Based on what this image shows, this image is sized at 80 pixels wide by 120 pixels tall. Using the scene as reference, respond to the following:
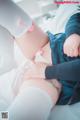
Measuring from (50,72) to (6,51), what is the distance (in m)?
0.12

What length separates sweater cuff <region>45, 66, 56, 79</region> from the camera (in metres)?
0.51

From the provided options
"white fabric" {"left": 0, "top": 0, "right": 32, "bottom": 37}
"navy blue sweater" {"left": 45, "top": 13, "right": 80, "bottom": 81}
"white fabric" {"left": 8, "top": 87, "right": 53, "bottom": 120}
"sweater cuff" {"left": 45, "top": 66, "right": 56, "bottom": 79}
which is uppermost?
"white fabric" {"left": 0, "top": 0, "right": 32, "bottom": 37}

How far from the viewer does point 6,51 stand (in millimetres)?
569

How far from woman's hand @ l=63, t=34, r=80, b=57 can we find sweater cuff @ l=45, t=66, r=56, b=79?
0.04 metres

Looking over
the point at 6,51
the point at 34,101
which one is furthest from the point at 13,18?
the point at 34,101

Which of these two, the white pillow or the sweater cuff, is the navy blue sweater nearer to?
the sweater cuff

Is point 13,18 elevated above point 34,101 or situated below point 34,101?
above

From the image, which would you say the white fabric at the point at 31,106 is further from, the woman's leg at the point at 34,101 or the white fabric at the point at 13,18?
the white fabric at the point at 13,18

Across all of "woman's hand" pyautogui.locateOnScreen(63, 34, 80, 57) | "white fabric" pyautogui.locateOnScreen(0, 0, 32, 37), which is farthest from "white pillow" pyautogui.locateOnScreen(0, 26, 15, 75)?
"woman's hand" pyautogui.locateOnScreen(63, 34, 80, 57)

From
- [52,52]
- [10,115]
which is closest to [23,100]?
[10,115]

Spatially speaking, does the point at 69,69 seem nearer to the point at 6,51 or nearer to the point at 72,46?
the point at 72,46

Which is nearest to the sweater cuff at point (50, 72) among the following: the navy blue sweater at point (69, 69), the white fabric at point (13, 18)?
the navy blue sweater at point (69, 69)

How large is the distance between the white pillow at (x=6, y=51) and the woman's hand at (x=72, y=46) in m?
0.14

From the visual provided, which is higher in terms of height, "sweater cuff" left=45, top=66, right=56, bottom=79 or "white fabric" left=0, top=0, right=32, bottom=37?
"white fabric" left=0, top=0, right=32, bottom=37
